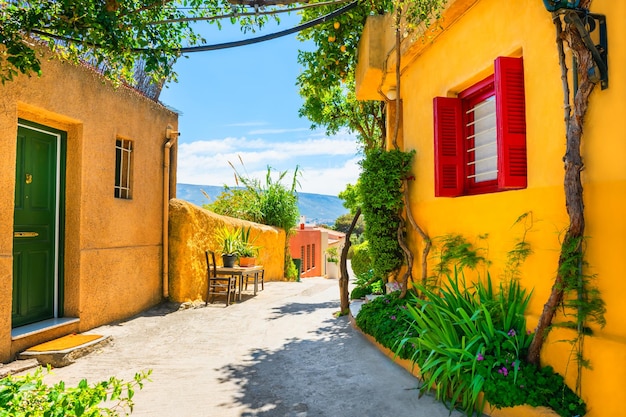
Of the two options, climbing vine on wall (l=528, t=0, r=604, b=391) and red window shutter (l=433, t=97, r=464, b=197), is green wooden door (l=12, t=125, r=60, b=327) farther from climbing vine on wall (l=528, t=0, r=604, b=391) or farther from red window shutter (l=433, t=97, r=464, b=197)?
climbing vine on wall (l=528, t=0, r=604, b=391)

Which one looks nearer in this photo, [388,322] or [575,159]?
[575,159]

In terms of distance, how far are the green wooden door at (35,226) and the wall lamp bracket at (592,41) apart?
593 centimetres

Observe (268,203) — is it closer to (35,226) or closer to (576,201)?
(35,226)

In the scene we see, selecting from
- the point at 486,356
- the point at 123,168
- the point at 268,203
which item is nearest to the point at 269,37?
the point at 123,168

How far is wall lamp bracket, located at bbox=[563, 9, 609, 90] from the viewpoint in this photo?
2.87m

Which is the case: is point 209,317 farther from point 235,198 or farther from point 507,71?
point 235,198

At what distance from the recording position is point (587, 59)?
2916 millimetres

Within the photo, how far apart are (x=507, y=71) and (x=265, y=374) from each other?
3.83m

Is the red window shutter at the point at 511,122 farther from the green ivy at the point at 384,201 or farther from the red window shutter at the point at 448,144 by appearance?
the green ivy at the point at 384,201

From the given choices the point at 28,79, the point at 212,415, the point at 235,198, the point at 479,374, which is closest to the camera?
the point at 479,374

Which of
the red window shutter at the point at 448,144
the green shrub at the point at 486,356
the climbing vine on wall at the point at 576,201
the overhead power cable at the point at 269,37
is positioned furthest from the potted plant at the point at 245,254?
the climbing vine on wall at the point at 576,201

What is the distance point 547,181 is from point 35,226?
5.92 meters

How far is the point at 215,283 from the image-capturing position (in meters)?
9.22

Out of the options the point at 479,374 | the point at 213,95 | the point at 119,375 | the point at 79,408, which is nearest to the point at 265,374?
the point at 119,375
